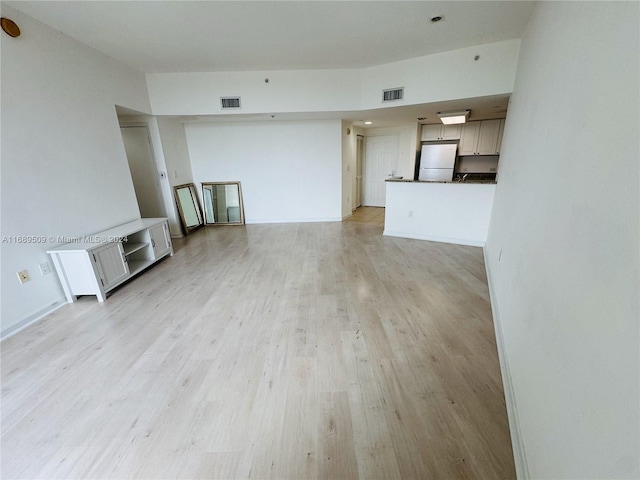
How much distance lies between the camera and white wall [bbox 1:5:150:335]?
7.43 feet

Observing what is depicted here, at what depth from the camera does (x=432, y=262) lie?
3.48 m

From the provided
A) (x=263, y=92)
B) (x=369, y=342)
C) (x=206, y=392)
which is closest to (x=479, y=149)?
(x=263, y=92)

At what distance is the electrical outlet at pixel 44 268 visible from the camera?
8.17 ft

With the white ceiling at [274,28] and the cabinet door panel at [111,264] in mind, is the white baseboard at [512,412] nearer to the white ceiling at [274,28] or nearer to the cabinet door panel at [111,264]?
the white ceiling at [274,28]

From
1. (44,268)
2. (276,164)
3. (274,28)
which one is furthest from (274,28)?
(44,268)

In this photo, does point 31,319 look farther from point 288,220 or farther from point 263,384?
point 288,220

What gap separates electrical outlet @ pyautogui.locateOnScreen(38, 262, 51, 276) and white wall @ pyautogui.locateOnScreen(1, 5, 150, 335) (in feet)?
0.14

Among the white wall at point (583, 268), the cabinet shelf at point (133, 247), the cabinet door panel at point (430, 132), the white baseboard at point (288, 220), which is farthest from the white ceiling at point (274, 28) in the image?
the white baseboard at point (288, 220)

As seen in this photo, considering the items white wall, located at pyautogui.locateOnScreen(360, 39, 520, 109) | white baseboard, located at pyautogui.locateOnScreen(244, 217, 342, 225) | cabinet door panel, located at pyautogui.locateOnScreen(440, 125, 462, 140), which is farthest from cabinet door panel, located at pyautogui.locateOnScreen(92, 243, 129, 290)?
cabinet door panel, located at pyautogui.locateOnScreen(440, 125, 462, 140)

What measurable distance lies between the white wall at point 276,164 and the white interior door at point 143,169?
100 cm

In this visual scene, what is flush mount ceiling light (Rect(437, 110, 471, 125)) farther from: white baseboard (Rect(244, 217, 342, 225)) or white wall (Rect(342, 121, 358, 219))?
white baseboard (Rect(244, 217, 342, 225))

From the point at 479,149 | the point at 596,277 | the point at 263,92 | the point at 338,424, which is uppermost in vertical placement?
the point at 263,92

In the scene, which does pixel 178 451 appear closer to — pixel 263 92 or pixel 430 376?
pixel 430 376

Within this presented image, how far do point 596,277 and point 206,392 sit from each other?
193cm
